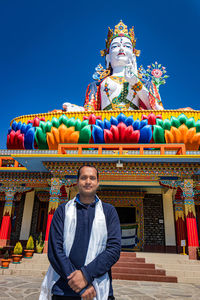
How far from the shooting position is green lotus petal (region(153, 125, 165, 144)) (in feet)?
35.9

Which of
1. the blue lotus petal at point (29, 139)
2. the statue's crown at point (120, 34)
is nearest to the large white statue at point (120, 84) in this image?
the statue's crown at point (120, 34)

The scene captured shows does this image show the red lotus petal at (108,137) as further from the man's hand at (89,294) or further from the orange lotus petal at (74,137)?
the man's hand at (89,294)

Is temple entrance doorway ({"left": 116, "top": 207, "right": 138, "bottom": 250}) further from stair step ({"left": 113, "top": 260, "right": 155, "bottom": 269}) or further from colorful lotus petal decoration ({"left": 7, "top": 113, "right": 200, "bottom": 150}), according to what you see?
colorful lotus petal decoration ({"left": 7, "top": 113, "right": 200, "bottom": 150})

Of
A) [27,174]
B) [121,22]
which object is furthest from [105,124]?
[121,22]

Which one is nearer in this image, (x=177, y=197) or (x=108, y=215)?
(x=108, y=215)

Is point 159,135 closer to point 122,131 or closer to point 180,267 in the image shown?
point 122,131

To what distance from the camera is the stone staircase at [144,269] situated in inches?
268

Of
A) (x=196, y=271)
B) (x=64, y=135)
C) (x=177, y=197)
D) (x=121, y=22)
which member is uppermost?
(x=121, y=22)

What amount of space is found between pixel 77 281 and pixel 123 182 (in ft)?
31.7

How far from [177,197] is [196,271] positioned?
14.0 feet

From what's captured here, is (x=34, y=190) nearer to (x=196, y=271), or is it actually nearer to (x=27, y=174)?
(x=27, y=174)

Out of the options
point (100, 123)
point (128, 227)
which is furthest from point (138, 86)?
point (128, 227)

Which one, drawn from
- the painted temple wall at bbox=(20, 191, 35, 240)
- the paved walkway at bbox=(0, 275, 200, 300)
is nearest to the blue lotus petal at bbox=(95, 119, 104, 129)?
the painted temple wall at bbox=(20, 191, 35, 240)

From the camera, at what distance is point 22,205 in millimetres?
12336
